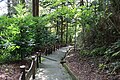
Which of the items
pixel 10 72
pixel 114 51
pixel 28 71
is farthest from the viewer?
pixel 114 51

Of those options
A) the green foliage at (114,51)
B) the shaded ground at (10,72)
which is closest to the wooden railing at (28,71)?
the shaded ground at (10,72)

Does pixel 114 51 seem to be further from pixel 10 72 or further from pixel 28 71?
pixel 10 72

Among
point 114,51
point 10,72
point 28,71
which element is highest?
point 114,51

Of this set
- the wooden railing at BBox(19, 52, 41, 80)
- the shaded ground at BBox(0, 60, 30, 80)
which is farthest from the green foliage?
the shaded ground at BBox(0, 60, 30, 80)

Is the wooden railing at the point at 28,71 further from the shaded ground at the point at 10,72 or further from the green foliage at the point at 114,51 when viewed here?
the green foliage at the point at 114,51

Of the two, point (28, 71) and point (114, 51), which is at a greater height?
point (114, 51)

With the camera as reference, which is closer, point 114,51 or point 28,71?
point 28,71

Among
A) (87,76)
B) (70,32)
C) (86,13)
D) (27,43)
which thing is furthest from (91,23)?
(70,32)

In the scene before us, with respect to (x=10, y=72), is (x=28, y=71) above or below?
above

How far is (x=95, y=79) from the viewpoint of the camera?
751 centimetres

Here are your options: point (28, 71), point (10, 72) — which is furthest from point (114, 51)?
point (10, 72)

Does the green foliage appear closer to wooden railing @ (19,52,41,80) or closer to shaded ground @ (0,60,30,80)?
wooden railing @ (19,52,41,80)

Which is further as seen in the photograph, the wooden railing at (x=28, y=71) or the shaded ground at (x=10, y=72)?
the shaded ground at (x=10, y=72)

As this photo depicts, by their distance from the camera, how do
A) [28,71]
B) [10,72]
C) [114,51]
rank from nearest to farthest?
[28,71], [10,72], [114,51]
